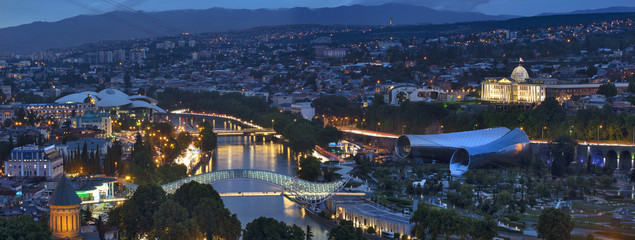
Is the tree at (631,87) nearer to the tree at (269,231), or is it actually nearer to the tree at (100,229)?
the tree at (269,231)

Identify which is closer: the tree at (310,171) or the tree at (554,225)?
the tree at (554,225)

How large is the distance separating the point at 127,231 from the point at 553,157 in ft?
44.1

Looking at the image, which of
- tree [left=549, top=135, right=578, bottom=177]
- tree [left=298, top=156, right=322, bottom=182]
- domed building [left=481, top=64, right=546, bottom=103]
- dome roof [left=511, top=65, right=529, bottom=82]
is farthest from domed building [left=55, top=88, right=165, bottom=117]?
tree [left=549, top=135, right=578, bottom=177]

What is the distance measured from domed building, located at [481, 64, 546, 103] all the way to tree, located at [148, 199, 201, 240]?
22.0 meters

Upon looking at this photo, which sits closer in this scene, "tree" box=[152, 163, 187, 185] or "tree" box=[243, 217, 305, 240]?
"tree" box=[243, 217, 305, 240]

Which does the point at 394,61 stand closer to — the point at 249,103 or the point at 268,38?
the point at 249,103

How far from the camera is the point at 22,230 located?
48.9 ft

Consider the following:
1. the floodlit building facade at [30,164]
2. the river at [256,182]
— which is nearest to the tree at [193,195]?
the river at [256,182]

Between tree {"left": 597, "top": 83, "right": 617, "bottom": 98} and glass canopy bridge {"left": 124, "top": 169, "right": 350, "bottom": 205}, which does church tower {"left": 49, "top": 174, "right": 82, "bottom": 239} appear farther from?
tree {"left": 597, "top": 83, "right": 617, "bottom": 98}

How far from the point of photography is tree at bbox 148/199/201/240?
16.7 metres

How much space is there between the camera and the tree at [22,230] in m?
14.8

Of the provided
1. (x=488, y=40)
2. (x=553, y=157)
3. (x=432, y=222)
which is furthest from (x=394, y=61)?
(x=432, y=222)

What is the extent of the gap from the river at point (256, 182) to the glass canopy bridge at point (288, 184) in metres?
0.32

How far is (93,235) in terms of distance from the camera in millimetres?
16609
